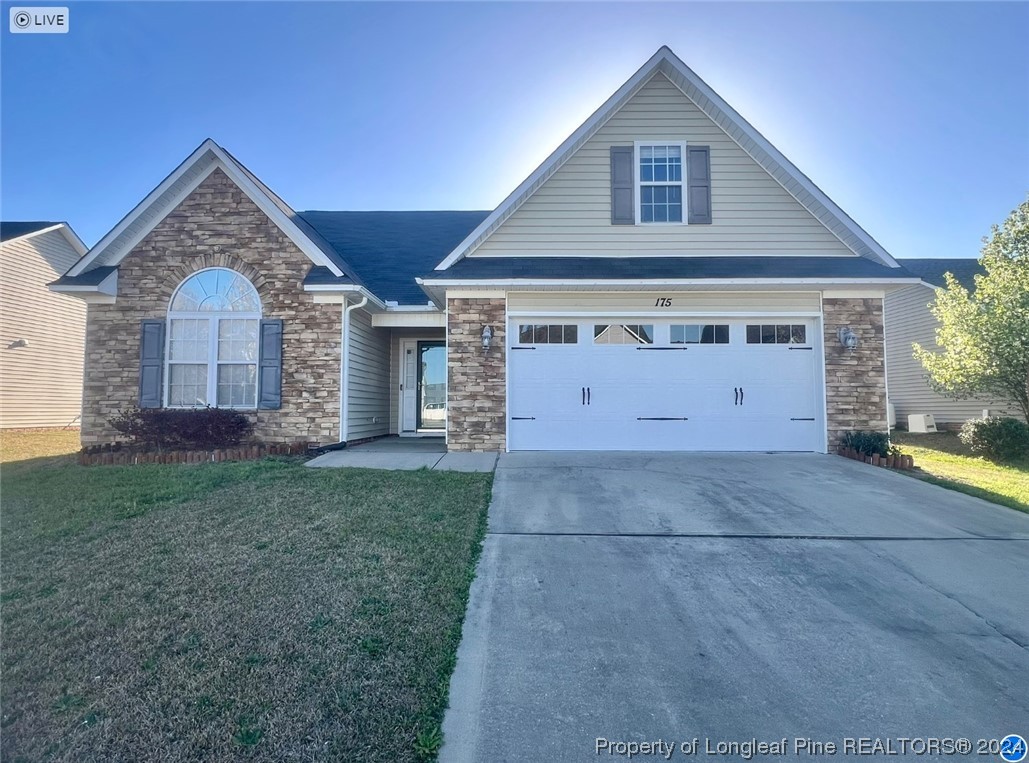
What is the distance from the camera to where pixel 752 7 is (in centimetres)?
840

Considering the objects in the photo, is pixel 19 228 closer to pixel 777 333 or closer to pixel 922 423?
pixel 777 333

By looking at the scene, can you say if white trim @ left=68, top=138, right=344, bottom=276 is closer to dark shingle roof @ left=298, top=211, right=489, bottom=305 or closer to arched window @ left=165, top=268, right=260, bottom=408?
arched window @ left=165, top=268, right=260, bottom=408

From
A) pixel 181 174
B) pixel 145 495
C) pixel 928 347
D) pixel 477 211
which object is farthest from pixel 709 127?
pixel 928 347

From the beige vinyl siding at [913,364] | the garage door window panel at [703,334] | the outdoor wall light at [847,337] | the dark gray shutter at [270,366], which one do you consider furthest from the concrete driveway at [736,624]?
the beige vinyl siding at [913,364]

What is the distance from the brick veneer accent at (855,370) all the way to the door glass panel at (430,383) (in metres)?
8.09

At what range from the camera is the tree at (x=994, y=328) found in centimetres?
1140

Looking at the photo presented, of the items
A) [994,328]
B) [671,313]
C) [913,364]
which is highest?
[994,328]

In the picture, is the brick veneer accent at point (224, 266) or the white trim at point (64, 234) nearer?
the brick veneer accent at point (224, 266)

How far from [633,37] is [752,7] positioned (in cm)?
200

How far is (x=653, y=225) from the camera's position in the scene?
952 centimetres

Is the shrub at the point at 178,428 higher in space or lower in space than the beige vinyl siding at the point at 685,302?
lower

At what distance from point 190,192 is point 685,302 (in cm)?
922

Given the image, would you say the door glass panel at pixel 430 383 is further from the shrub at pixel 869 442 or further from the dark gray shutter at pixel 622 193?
the shrub at pixel 869 442

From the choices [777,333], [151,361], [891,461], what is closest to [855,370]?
[777,333]
